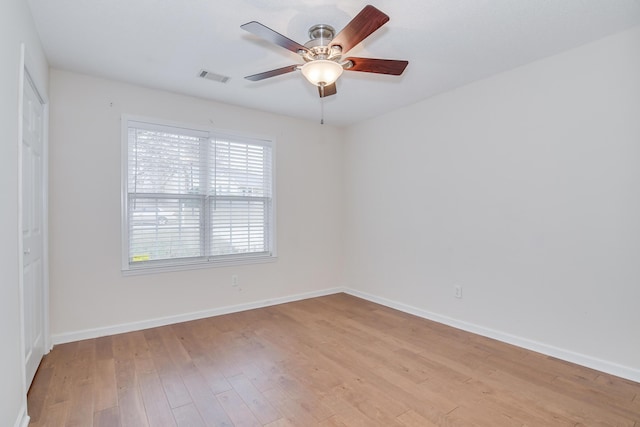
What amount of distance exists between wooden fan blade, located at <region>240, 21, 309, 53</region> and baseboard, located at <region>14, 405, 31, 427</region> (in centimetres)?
239

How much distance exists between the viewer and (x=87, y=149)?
3.10 meters

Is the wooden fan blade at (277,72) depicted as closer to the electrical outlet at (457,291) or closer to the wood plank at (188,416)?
the wood plank at (188,416)

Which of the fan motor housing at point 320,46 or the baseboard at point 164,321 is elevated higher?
the fan motor housing at point 320,46

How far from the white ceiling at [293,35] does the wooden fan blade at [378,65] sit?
1.01 ft

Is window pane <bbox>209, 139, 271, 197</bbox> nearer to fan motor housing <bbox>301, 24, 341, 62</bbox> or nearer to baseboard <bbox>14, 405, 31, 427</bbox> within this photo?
fan motor housing <bbox>301, 24, 341, 62</bbox>

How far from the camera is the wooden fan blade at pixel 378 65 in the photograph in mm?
2133

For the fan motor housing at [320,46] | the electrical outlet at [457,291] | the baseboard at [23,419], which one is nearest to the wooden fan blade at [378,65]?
the fan motor housing at [320,46]

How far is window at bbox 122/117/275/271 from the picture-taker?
3.35 m

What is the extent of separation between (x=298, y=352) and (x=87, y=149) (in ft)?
8.93

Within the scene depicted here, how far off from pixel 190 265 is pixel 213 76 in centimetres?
200

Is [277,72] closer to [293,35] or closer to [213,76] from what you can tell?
[293,35]

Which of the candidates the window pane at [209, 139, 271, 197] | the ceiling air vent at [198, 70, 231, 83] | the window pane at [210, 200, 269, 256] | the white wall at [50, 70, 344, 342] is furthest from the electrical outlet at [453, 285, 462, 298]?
the ceiling air vent at [198, 70, 231, 83]

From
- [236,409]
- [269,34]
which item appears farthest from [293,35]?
[236,409]

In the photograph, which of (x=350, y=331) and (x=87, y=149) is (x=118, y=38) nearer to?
(x=87, y=149)
